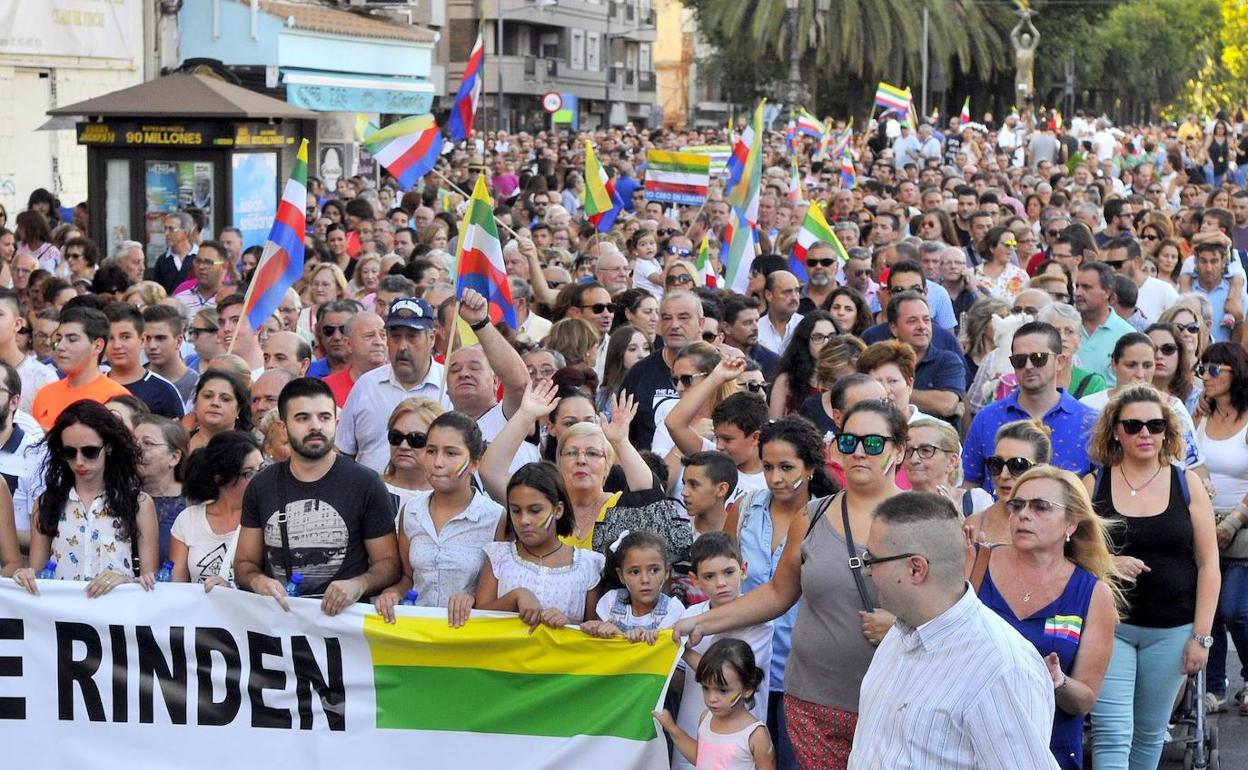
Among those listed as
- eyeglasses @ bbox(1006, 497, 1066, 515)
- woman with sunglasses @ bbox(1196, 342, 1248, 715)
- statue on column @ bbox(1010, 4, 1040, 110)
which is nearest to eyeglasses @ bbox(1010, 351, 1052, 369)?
woman with sunglasses @ bbox(1196, 342, 1248, 715)

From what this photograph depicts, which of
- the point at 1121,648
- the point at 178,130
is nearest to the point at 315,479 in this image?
the point at 1121,648

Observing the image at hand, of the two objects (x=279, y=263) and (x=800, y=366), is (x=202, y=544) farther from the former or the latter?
(x=279, y=263)

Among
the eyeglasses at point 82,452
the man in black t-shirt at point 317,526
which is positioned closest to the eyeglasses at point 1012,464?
the man in black t-shirt at point 317,526

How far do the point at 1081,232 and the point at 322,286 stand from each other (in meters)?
5.70

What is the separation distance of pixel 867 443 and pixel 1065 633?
32.8 inches

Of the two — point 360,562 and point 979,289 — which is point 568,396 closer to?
point 360,562

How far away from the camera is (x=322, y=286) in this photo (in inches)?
500

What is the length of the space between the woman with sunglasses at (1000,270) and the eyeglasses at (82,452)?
8009mm

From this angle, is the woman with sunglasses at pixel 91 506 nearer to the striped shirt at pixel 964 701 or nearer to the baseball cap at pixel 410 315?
the baseball cap at pixel 410 315

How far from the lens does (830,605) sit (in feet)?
19.9

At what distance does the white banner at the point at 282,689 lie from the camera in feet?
22.6

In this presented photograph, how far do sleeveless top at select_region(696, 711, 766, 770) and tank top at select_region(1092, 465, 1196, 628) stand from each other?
1.61m

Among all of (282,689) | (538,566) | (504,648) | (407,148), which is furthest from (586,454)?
(407,148)

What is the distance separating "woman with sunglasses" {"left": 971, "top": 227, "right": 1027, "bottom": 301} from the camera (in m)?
14.1
